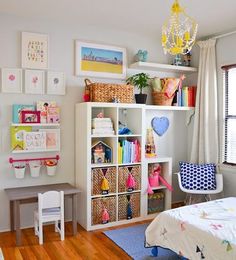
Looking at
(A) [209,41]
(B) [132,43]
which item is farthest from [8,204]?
(A) [209,41]

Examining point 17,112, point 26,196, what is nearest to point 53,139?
point 17,112

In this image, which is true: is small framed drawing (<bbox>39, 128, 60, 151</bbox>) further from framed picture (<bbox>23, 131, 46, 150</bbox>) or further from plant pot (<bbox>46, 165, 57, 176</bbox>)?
plant pot (<bbox>46, 165, 57, 176</bbox>)

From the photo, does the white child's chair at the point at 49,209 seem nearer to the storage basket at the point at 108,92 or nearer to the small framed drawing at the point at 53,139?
the small framed drawing at the point at 53,139

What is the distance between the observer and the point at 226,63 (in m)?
3.95

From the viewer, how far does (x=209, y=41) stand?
409 cm

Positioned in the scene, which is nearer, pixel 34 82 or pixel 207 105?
pixel 34 82

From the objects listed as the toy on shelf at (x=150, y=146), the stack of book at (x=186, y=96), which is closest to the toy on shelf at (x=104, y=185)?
the toy on shelf at (x=150, y=146)

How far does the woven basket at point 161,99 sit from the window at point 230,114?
762 millimetres

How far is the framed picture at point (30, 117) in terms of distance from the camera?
3473mm

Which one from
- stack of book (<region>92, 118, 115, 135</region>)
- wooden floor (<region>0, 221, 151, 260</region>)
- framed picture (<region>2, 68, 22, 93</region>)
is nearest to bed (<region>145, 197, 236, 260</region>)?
wooden floor (<region>0, 221, 151, 260</region>)

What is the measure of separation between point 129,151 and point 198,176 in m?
1.00

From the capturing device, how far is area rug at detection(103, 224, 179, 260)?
2858 millimetres

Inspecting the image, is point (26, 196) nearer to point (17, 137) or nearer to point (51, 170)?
point (51, 170)

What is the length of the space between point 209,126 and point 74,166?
6.39 feet
